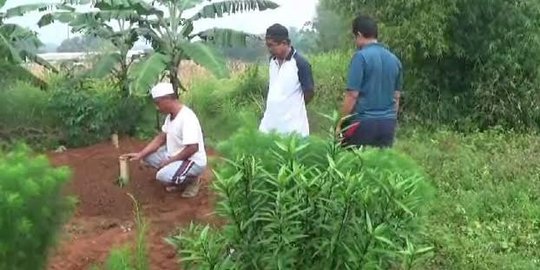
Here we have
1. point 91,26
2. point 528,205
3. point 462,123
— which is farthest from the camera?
point 462,123

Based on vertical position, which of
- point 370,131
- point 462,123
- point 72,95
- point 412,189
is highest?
point 412,189

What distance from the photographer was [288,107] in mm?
6281

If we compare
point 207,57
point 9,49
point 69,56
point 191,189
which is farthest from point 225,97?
point 191,189

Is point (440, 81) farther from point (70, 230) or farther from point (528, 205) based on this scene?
point (70, 230)

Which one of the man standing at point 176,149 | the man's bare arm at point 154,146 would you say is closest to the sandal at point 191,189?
the man standing at point 176,149

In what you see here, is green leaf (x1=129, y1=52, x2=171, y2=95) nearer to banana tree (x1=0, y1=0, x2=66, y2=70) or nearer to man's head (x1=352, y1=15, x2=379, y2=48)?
banana tree (x1=0, y1=0, x2=66, y2=70)

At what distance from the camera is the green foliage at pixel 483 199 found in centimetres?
572

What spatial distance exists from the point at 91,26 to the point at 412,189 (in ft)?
19.9

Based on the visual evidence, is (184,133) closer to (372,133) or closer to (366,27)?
(372,133)

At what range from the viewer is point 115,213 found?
256 inches

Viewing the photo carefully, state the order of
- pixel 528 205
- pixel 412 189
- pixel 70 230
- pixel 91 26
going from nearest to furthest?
pixel 412 189, pixel 70 230, pixel 528 205, pixel 91 26

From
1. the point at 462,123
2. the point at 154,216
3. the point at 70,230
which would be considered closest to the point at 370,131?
the point at 154,216

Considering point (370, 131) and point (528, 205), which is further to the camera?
point (528, 205)

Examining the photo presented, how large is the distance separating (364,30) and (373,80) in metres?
0.32
